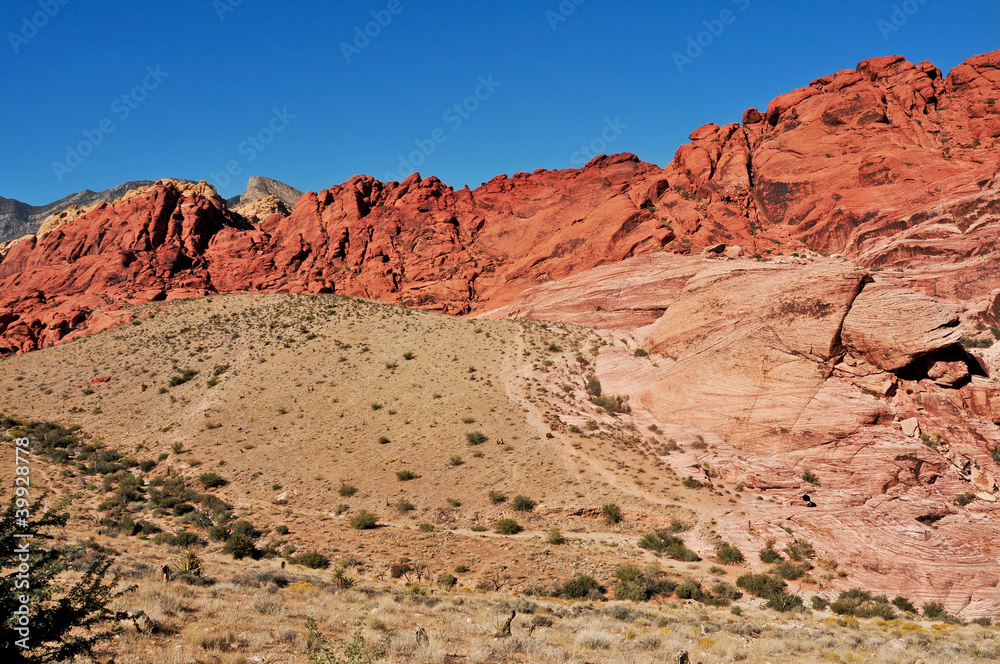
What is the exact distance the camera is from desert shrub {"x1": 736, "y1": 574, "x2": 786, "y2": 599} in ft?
64.2

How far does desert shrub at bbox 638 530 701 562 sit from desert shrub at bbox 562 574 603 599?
4364 millimetres

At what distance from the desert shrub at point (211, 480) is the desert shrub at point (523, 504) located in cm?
1665

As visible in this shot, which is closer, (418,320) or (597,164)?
(418,320)

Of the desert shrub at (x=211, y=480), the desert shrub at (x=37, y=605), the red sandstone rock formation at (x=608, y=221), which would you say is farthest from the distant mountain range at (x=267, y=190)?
the desert shrub at (x=37, y=605)

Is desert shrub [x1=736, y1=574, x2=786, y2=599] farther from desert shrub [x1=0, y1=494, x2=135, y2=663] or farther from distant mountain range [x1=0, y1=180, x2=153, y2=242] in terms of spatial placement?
distant mountain range [x1=0, y1=180, x2=153, y2=242]

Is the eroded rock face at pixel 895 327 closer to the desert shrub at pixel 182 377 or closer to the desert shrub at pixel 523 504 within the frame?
the desert shrub at pixel 523 504

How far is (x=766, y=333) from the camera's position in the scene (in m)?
31.2

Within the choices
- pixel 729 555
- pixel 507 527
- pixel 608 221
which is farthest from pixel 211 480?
pixel 608 221

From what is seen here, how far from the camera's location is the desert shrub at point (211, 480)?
29.0 m

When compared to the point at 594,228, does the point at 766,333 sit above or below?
below

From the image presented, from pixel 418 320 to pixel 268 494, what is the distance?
27.0 m

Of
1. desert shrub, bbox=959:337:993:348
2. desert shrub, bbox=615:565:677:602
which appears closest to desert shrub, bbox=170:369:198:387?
desert shrub, bbox=615:565:677:602

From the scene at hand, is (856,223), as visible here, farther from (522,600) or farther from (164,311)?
(164,311)

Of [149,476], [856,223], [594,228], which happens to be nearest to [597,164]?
[594,228]
